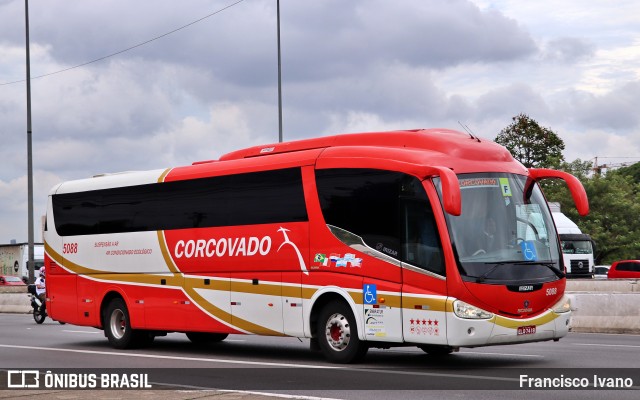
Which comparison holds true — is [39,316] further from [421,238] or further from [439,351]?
[421,238]

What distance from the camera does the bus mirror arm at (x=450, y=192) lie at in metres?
13.7

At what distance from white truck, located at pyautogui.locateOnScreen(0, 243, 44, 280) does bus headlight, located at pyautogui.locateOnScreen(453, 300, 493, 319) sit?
6718 centimetres

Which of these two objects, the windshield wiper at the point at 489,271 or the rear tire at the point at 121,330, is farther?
the rear tire at the point at 121,330

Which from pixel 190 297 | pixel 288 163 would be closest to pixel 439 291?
pixel 288 163

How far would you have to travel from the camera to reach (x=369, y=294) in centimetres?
1551

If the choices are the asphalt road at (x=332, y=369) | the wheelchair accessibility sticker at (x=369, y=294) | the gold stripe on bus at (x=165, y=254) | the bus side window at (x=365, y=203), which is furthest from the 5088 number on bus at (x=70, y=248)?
the wheelchair accessibility sticker at (x=369, y=294)

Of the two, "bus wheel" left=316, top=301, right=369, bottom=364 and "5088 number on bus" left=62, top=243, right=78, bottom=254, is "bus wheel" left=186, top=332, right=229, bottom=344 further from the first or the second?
"bus wheel" left=316, top=301, right=369, bottom=364

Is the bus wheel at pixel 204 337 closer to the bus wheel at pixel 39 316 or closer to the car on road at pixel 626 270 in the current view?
the bus wheel at pixel 39 316

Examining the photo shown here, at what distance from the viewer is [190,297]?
746 inches

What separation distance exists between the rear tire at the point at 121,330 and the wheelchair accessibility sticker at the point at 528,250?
835 cm

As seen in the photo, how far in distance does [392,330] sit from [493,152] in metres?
3.05

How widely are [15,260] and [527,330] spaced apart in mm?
72423

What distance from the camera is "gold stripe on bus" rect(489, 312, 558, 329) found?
14.6 m

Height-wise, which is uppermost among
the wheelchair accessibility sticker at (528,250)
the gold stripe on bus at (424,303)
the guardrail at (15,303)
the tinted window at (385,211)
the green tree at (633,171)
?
the green tree at (633,171)
